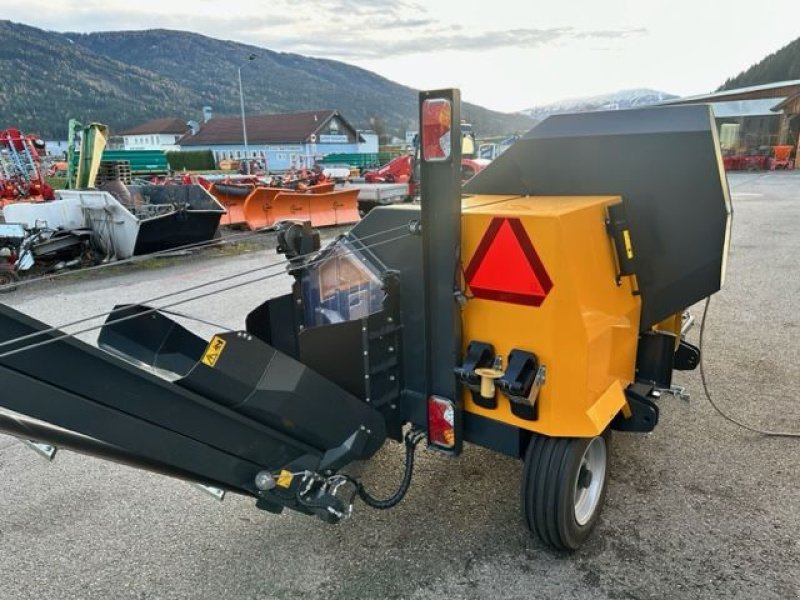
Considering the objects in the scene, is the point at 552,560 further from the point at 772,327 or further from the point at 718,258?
the point at 772,327

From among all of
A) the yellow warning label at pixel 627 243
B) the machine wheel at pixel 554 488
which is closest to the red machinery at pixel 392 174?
the yellow warning label at pixel 627 243

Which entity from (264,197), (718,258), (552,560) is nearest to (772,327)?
(718,258)

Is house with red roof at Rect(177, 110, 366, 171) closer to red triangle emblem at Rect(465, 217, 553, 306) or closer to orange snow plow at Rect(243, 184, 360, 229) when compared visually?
orange snow plow at Rect(243, 184, 360, 229)

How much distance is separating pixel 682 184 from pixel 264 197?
11.2 metres

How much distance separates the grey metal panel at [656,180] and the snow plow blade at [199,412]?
58.5 inches

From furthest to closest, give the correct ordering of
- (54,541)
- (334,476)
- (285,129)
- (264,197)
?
(285,129) → (264,197) → (54,541) → (334,476)

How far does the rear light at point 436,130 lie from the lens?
214 centimetres

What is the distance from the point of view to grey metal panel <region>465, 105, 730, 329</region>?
2613 mm

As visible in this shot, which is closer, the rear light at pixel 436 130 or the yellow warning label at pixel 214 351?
the yellow warning label at pixel 214 351

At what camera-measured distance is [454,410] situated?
2.54m

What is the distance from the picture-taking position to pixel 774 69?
6203 centimetres

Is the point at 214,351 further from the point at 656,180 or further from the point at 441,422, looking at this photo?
the point at 656,180

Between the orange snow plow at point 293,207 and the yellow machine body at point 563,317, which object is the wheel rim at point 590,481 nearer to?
the yellow machine body at point 563,317

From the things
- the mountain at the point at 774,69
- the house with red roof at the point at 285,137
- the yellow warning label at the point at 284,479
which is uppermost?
the mountain at the point at 774,69
